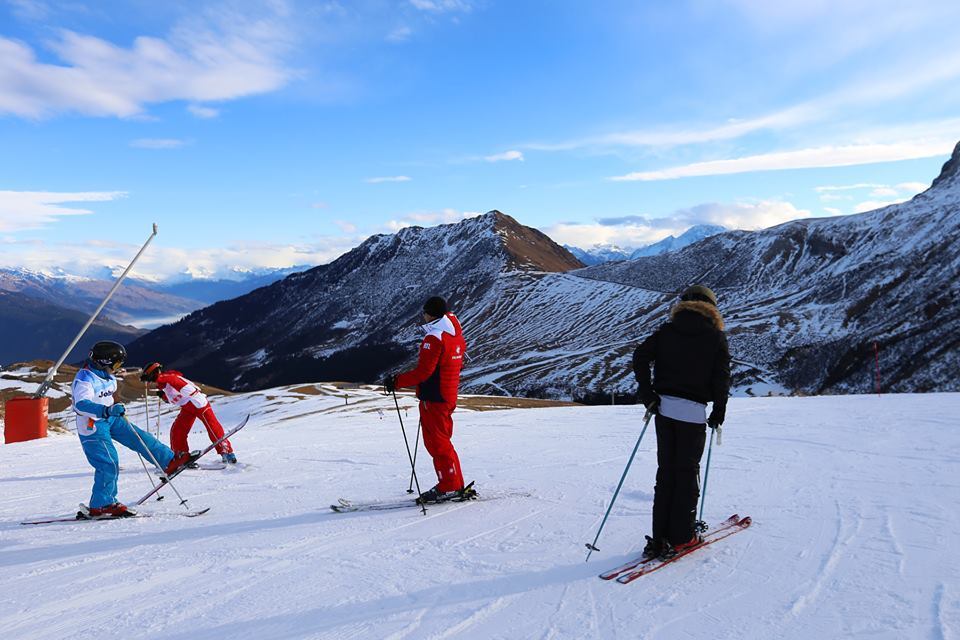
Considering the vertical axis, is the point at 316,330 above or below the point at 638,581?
above

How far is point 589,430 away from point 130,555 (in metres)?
10.6

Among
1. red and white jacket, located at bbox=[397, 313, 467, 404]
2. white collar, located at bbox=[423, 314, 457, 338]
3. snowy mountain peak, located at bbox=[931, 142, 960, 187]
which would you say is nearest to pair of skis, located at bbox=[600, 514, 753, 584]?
red and white jacket, located at bbox=[397, 313, 467, 404]

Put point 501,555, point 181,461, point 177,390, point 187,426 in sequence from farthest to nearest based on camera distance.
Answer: point 187,426 → point 177,390 → point 181,461 → point 501,555

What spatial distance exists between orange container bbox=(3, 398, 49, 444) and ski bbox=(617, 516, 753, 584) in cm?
2010

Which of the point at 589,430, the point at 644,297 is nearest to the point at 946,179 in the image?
the point at 644,297

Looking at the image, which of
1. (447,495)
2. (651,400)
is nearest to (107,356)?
(447,495)

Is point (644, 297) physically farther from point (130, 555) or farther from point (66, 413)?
point (130, 555)

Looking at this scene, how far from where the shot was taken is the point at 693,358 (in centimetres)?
550

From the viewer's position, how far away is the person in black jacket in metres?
5.48

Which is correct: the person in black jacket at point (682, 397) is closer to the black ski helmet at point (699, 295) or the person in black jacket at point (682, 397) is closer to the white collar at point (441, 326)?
the black ski helmet at point (699, 295)

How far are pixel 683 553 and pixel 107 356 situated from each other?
7.47m

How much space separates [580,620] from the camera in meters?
4.44

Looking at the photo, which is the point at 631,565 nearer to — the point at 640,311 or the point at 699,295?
the point at 699,295

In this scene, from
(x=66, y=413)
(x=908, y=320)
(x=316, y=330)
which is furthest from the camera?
(x=316, y=330)
